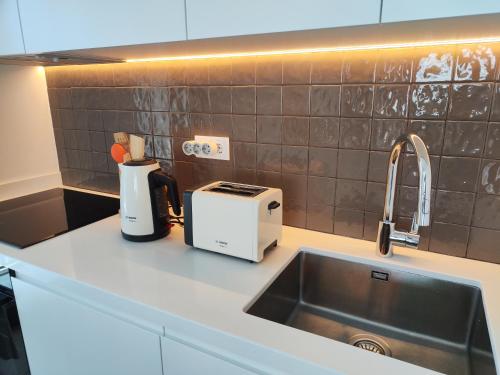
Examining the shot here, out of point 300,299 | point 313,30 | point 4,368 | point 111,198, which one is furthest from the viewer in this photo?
point 111,198

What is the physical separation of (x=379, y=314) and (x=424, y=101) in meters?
0.64

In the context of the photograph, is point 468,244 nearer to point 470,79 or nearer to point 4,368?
point 470,79

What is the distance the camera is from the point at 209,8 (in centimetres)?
82

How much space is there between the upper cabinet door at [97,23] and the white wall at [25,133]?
0.60 metres

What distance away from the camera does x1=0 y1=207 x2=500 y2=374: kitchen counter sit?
69 cm

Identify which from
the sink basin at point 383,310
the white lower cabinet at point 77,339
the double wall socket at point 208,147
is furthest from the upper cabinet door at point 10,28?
the sink basin at point 383,310

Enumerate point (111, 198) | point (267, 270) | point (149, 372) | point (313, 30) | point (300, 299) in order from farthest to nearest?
point (111, 198) < point (300, 299) < point (267, 270) < point (149, 372) < point (313, 30)

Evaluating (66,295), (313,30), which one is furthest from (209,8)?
(66,295)

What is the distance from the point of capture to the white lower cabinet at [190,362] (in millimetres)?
759

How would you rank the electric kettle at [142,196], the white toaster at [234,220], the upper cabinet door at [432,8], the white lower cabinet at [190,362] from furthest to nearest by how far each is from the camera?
1. the electric kettle at [142,196]
2. the white toaster at [234,220]
3. the white lower cabinet at [190,362]
4. the upper cabinet door at [432,8]

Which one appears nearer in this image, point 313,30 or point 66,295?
point 313,30

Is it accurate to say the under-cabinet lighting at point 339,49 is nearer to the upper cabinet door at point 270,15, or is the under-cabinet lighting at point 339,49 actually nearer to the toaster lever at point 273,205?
the upper cabinet door at point 270,15

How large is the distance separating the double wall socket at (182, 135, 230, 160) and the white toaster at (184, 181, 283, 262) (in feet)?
0.88

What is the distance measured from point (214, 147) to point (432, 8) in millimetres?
877
